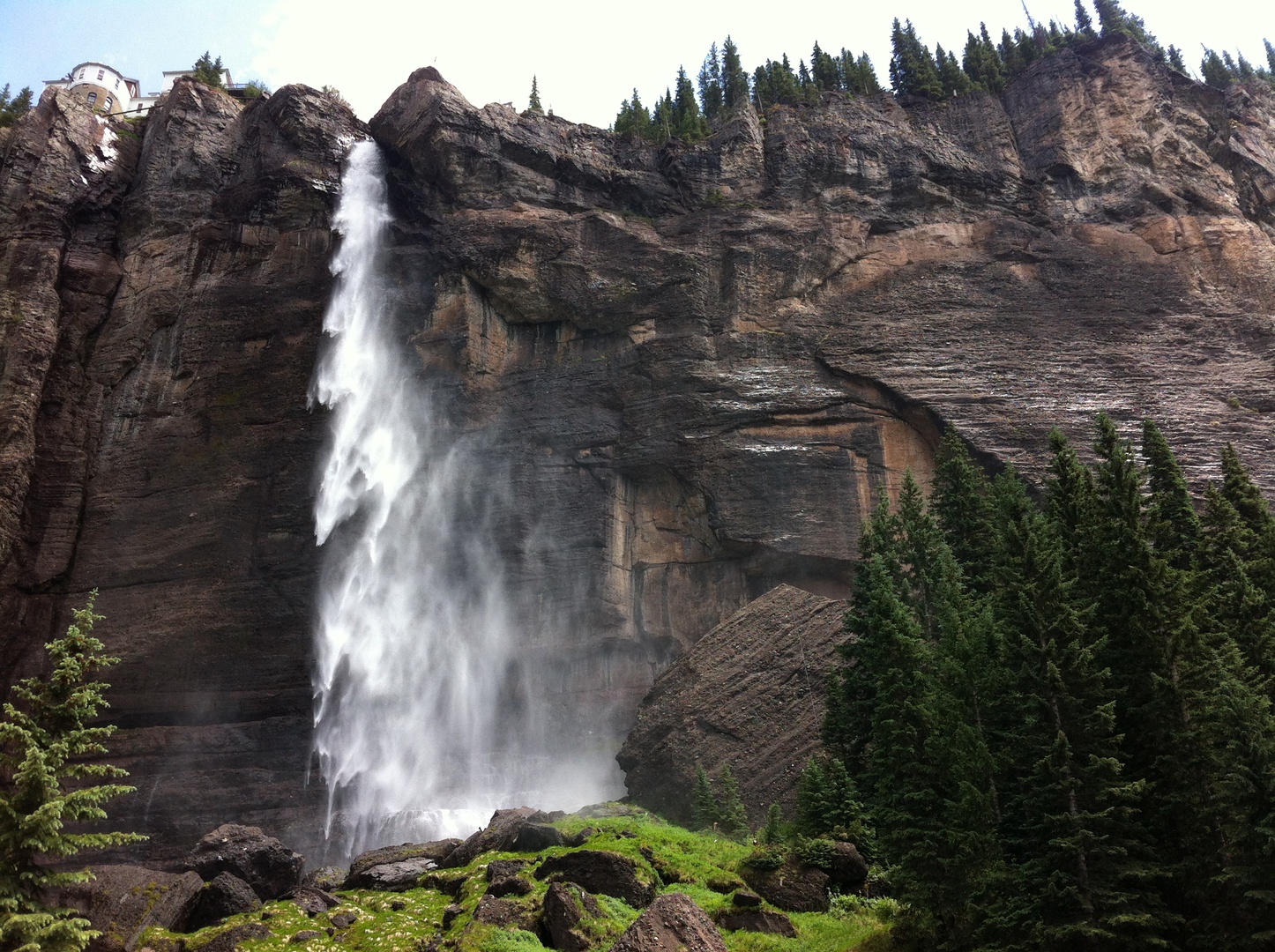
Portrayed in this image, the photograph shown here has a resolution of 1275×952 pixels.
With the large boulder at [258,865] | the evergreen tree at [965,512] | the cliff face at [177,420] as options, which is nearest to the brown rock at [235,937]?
the large boulder at [258,865]

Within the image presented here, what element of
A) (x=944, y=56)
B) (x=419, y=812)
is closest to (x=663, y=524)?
(x=419, y=812)

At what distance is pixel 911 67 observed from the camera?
59719 mm

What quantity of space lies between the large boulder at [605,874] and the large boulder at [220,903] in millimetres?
7053

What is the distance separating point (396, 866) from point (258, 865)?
11.5ft

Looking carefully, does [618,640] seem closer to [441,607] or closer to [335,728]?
[441,607]

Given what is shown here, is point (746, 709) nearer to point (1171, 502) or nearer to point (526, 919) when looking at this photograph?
point (1171, 502)

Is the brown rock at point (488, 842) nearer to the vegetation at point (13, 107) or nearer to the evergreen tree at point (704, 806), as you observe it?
the evergreen tree at point (704, 806)

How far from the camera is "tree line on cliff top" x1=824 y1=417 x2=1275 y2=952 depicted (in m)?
16.1

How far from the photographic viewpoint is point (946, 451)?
123 ft

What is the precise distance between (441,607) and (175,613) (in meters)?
10.8

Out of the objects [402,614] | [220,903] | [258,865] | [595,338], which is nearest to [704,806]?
[258,865]

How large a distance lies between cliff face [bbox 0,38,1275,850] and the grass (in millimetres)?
16277

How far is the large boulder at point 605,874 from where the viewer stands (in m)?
20.2

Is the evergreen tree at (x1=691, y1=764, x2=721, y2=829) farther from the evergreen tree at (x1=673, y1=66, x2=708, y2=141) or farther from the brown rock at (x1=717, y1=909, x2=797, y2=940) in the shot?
the evergreen tree at (x1=673, y1=66, x2=708, y2=141)
